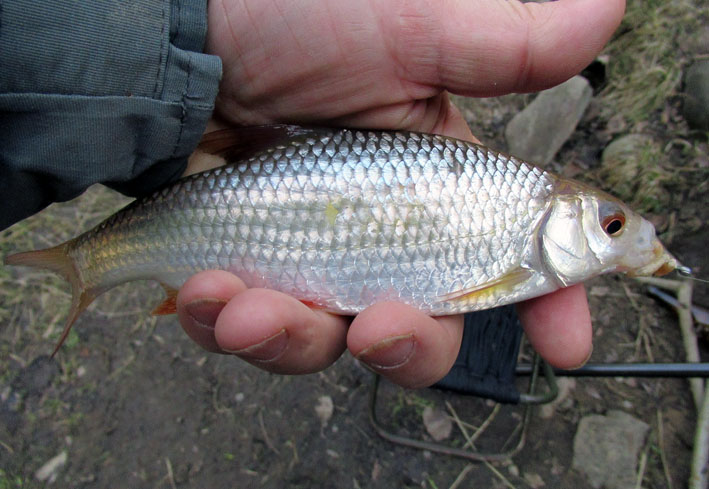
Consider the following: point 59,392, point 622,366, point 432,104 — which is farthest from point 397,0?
point 59,392

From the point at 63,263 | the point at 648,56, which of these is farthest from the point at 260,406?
the point at 648,56

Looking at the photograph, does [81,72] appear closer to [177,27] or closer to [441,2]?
[177,27]

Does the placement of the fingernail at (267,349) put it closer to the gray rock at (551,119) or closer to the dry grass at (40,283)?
the dry grass at (40,283)

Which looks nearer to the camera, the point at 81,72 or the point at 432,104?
the point at 81,72

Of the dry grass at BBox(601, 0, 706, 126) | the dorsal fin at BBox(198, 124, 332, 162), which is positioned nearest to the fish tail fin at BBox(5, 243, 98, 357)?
the dorsal fin at BBox(198, 124, 332, 162)

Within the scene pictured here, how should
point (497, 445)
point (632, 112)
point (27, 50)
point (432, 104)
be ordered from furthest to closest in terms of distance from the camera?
point (632, 112) < point (497, 445) < point (432, 104) < point (27, 50)

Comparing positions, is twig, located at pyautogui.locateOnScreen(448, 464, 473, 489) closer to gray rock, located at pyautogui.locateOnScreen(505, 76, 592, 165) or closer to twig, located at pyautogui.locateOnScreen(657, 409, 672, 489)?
twig, located at pyautogui.locateOnScreen(657, 409, 672, 489)

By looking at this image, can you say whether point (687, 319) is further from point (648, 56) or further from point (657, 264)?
point (648, 56)

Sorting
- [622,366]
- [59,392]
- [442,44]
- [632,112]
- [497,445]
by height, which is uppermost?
[442,44]
